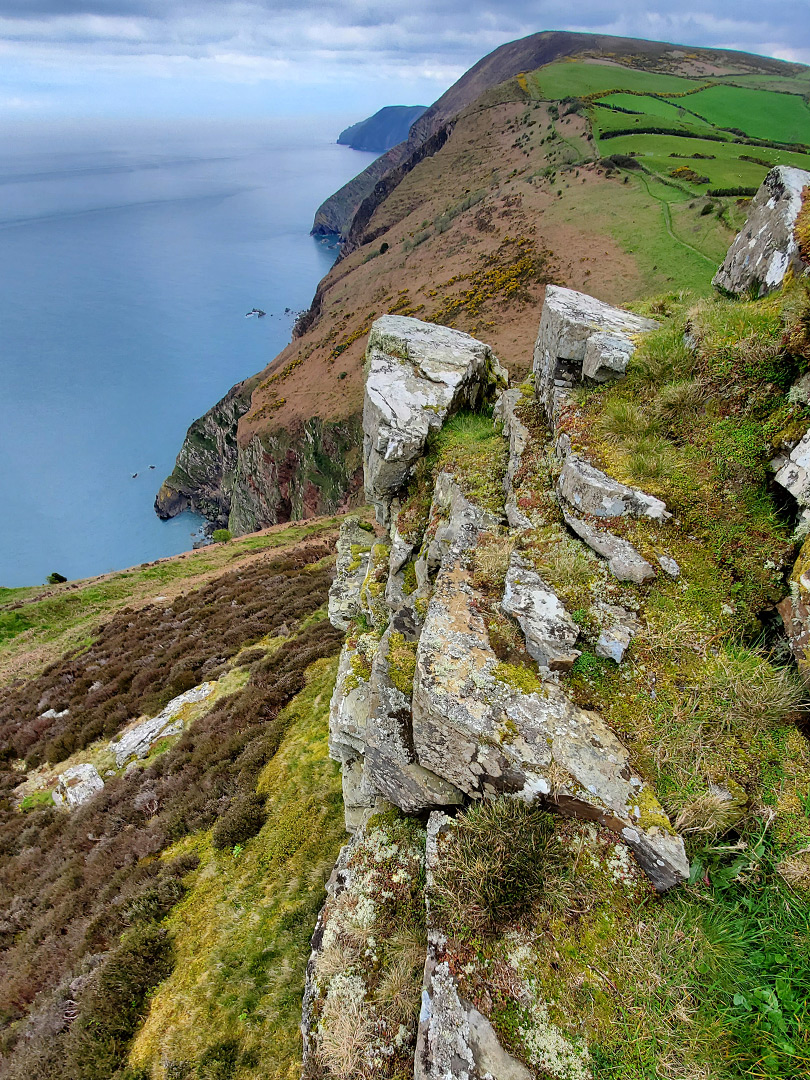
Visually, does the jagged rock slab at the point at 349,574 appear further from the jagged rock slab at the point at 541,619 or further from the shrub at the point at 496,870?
the shrub at the point at 496,870

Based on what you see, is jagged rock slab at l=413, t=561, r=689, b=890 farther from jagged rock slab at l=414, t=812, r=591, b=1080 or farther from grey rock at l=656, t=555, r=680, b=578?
grey rock at l=656, t=555, r=680, b=578

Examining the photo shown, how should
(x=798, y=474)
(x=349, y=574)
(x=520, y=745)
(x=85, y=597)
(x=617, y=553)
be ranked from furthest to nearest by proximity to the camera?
(x=85, y=597), (x=349, y=574), (x=617, y=553), (x=798, y=474), (x=520, y=745)

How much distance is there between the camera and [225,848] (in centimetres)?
895

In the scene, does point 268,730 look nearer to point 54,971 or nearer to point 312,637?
point 312,637

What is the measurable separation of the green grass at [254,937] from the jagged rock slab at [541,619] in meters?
5.46

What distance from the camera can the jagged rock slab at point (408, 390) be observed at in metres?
10.0

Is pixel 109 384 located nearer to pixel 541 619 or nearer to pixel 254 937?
pixel 254 937

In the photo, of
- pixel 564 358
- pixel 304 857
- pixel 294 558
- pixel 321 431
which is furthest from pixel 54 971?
pixel 321 431

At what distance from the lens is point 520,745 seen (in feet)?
16.1

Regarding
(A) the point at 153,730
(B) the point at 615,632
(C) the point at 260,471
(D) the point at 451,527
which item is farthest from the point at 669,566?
(C) the point at 260,471

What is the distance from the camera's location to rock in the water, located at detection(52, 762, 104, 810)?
13359mm

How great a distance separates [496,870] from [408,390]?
8.67 m

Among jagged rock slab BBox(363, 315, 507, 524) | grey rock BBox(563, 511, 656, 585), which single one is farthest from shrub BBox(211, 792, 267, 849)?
grey rock BBox(563, 511, 656, 585)

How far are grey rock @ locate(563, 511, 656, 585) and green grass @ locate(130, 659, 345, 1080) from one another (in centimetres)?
643
